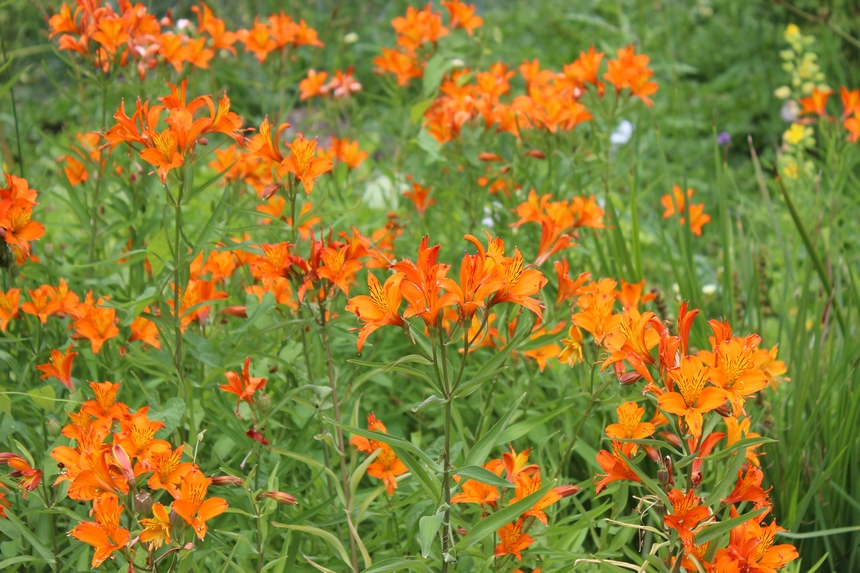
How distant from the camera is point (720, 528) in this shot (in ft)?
3.82

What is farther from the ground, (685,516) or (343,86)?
(343,86)

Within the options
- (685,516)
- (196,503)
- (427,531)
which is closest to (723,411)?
(685,516)

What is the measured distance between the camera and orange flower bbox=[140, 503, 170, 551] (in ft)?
3.92

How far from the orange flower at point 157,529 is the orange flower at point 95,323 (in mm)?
536

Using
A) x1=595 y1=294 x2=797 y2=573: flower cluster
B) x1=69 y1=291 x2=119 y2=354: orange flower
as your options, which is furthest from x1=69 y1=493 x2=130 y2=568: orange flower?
x1=595 y1=294 x2=797 y2=573: flower cluster

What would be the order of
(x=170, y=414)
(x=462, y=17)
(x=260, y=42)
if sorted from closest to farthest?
(x=170, y=414)
(x=260, y=42)
(x=462, y=17)

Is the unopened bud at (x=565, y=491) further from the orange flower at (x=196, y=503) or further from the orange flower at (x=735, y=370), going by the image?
the orange flower at (x=196, y=503)

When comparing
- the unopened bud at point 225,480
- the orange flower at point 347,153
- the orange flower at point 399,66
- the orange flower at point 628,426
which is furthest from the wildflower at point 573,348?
the orange flower at point 399,66

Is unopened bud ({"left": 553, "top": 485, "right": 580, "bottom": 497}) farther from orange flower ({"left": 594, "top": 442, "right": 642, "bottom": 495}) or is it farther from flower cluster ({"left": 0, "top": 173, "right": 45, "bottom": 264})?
flower cluster ({"left": 0, "top": 173, "right": 45, "bottom": 264})

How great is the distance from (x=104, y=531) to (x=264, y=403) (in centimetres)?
41

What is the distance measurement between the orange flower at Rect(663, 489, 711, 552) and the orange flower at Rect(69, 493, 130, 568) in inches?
32.1

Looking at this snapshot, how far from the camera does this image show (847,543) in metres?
1.90

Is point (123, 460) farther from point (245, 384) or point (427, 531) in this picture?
point (427, 531)

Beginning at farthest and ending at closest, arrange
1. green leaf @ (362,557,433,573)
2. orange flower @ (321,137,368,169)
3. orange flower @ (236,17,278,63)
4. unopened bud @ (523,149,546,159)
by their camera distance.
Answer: orange flower @ (236,17,278,63), orange flower @ (321,137,368,169), unopened bud @ (523,149,546,159), green leaf @ (362,557,433,573)
